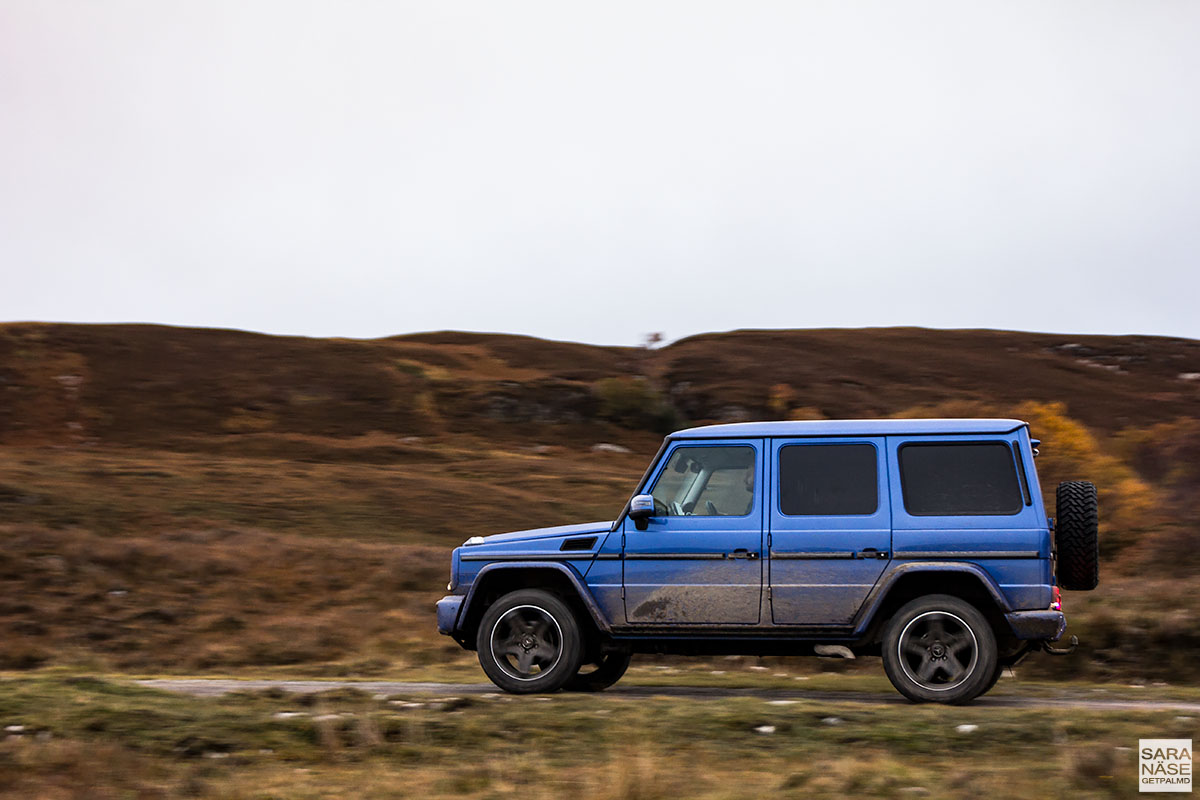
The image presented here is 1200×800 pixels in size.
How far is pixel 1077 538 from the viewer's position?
926cm

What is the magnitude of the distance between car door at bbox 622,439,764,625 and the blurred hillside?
5.66 m

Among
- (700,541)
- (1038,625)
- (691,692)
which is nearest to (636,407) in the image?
(691,692)

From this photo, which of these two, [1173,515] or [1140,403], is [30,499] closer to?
[1173,515]

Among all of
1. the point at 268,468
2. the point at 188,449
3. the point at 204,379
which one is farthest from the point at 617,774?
the point at 204,379

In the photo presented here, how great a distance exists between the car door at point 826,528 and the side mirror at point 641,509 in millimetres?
959

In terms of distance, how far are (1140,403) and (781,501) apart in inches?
2972

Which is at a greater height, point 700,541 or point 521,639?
point 700,541

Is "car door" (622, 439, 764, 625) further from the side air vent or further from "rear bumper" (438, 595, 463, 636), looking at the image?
"rear bumper" (438, 595, 463, 636)

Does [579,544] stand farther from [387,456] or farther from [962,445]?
[387,456]

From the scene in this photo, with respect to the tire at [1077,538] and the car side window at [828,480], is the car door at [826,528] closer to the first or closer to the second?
the car side window at [828,480]

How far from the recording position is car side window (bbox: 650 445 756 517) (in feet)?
31.8

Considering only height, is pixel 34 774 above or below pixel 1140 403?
below

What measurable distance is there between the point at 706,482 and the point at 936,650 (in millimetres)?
2210

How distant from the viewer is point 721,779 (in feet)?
21.5
